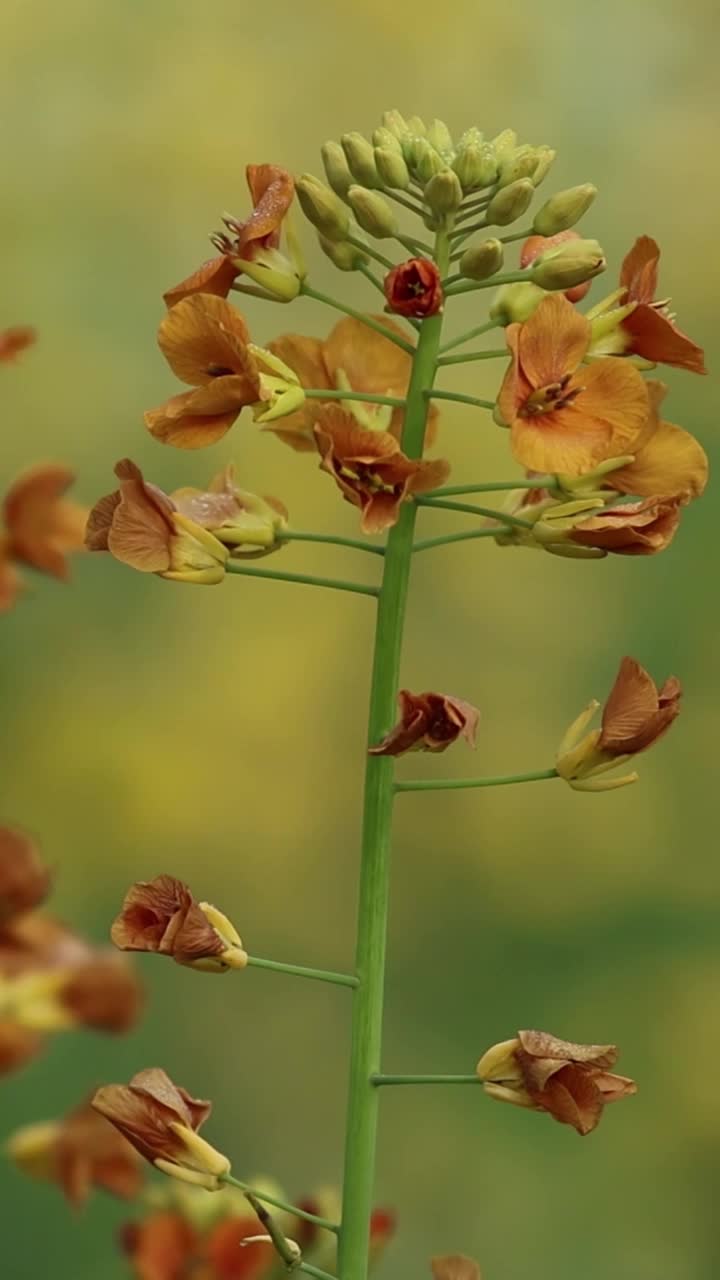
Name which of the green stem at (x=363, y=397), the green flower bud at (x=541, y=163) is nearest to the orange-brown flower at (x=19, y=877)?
the green stem at (x=363, y=397)

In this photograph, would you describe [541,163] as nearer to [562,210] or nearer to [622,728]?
[562,210]

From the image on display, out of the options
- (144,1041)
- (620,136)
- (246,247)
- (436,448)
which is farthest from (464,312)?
(246,247)

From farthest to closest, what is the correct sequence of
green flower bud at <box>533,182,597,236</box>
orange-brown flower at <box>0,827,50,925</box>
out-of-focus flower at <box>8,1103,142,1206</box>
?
out-of-focus flower at <box>8,1103,142,1206</box> → orange-brown flower at <box>0,827,50,925</box> → green flower bud at <box>533,182,597,236</box>

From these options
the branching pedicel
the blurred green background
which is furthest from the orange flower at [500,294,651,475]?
the blurred green background

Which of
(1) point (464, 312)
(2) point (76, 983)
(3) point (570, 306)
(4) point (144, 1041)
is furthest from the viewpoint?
(1) point (464, 312)

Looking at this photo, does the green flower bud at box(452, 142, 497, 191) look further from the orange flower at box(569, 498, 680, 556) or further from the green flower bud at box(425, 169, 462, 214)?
the orange flower at box(569, 498, 680, 556)

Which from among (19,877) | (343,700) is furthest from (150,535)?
(343,700)

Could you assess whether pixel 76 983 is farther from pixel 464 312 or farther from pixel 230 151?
pixel 230 151
